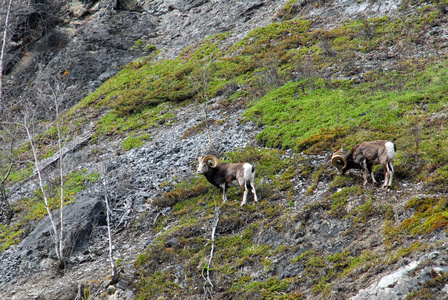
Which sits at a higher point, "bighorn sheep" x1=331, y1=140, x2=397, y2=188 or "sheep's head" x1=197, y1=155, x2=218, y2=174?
"sheep's head" x1=197, y1=155, x2=218, y2=174

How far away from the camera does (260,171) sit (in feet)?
41.6

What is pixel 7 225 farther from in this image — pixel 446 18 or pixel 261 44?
pixel 446 18

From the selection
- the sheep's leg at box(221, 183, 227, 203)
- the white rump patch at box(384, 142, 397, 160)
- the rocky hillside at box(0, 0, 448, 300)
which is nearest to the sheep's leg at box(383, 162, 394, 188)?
the white rump patch at box(384, 142, 397, 160)

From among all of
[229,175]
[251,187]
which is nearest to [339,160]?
[251,187]

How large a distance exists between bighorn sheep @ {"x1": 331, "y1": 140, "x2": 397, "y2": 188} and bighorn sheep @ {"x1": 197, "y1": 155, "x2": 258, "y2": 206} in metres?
2.60

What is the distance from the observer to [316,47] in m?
21.0

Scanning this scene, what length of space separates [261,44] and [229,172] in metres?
14.9

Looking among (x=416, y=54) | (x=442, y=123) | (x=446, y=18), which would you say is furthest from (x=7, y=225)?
(x=446, y=18)

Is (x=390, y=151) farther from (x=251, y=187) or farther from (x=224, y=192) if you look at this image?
(x=224, y=192)

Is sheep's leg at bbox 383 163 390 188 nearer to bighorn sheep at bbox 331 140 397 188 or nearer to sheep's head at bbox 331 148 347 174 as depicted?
bighorn sheep at bbox 331 140 397 188

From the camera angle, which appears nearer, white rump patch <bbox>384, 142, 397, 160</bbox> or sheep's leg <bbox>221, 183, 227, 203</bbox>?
white rump patch <bbox>384, 142, 397, 160</bbox>

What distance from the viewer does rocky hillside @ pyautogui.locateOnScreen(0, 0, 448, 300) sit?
7.78 metres

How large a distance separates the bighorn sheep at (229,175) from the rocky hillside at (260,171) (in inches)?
17.4

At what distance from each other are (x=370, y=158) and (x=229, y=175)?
4357mm
